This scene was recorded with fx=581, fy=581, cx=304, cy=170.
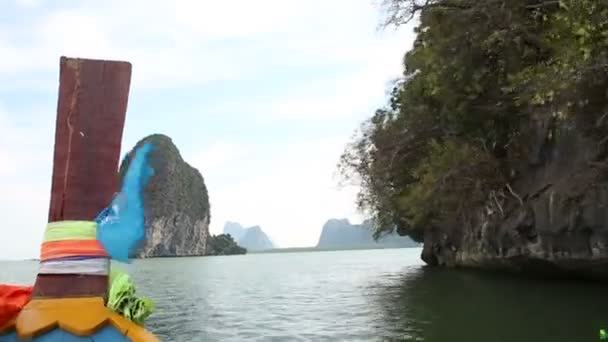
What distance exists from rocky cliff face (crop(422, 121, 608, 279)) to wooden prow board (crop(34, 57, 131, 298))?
14714 millimetres

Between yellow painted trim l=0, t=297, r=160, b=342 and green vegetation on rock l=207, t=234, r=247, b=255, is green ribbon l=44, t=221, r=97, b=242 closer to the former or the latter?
yellow painted trim l=0, t=297, r=160, b=342

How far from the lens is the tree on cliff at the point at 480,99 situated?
395 inches

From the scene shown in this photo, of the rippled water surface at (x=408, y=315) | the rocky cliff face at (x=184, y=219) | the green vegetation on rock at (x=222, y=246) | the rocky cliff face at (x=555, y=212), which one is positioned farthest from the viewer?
the green vegetation on rock at (x=222, y=246)

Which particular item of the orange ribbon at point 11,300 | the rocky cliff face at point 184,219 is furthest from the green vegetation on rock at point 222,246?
the orange ribbon at point 11,300

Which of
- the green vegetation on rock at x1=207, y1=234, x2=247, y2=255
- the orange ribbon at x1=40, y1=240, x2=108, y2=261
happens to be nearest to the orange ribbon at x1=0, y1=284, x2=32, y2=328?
the orange ribbon at x1=40, y1=240, x2=108, y2=261

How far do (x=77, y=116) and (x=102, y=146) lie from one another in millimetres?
166

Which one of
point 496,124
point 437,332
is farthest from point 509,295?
point 437,332

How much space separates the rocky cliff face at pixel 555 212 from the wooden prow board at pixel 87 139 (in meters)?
14.7

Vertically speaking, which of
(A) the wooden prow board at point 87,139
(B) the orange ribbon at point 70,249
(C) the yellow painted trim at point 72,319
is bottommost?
(C) the yellow painted trim at point 72,319

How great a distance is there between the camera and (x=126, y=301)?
7.93ft

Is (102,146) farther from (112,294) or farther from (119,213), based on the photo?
(112,294)

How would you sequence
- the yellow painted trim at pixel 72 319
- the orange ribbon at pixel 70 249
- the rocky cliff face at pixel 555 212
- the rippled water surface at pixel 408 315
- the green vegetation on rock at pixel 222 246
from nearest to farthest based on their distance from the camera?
the yellow painted trim at pixel 72 319 → the orange ribbon at pixel 70 249 → the rippled water surface at pixel 408 315 → the rocky cliff face at pixel 555 212 → the green vegetation on rock at pixel 222 246

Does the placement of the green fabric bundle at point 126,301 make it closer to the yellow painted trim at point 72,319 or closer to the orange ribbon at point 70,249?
the yellow painted trim at point 72,319

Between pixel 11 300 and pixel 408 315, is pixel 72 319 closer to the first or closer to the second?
pixel 11 300
